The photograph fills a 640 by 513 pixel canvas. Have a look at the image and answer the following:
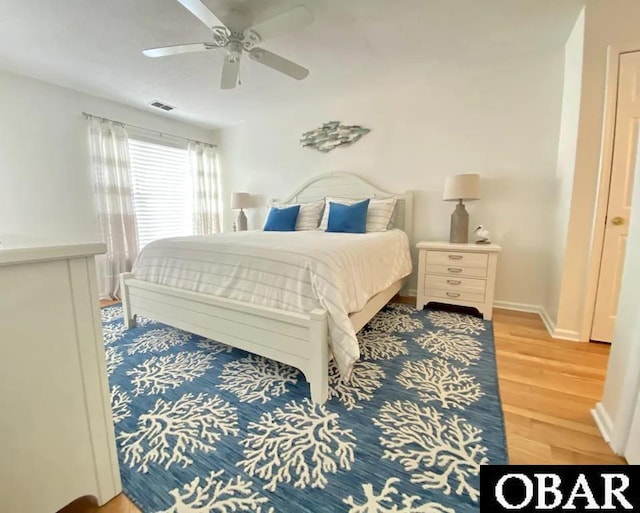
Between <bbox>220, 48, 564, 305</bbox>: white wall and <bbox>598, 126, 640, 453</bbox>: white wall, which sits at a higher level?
<bbox>220, 48, 564, 305</bbox>: white wall

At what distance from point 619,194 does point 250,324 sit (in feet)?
8.64

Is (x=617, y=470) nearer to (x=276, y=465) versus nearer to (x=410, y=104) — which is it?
(x=276, y=465)

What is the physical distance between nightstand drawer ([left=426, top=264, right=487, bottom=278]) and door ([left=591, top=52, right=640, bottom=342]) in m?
0.78

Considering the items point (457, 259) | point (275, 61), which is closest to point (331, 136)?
point (275, 61)

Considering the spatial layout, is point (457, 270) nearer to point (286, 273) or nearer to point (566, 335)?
point (566, 335)

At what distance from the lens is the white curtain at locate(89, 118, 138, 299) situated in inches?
132

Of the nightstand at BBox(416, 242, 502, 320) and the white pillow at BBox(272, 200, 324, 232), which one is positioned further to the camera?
the white pillow at BBox(272, 200, 324, 232)

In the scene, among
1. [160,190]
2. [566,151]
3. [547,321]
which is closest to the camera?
[566,151]

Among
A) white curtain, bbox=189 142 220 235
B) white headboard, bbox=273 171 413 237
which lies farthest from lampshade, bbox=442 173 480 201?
white curtain, bbox=189 142 220 235

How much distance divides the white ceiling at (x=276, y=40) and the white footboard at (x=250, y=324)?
73.4 inches

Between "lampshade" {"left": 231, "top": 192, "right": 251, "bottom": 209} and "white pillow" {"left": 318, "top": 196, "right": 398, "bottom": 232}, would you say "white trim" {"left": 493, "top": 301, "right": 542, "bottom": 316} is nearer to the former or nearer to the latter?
"white pillow" {"left": 318, "top": 196, "right": 398, "bottom": 232}

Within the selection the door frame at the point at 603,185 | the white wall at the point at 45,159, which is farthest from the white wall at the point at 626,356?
the white wall at the point at 45,159

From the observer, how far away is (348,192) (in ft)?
11.8

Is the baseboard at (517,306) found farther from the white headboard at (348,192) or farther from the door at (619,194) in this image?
the white headboard at (348,192)
